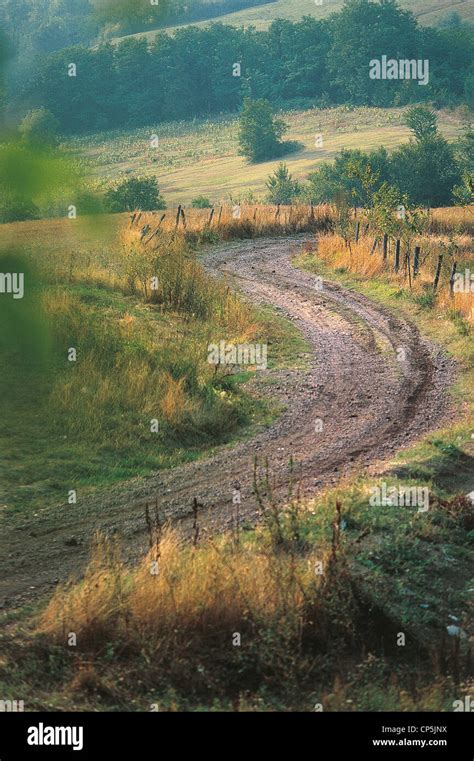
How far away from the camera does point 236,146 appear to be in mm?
79688

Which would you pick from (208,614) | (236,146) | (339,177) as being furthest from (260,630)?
(236,146)

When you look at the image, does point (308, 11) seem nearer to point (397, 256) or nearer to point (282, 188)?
point (282, 188)

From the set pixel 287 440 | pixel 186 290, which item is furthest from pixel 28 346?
pixel 186 290

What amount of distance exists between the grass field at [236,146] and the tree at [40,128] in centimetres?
5224

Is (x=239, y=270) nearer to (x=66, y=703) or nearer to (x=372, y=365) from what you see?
(x=372, y=365)

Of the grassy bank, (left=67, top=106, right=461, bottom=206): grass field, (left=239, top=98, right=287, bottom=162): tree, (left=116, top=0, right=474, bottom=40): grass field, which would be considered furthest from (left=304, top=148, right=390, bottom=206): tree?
the grassy bank

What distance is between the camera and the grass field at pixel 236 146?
2478 inches

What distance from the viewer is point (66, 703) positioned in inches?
204

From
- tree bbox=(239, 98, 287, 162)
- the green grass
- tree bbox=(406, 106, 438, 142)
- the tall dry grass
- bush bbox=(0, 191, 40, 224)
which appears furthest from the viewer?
tree bbox=(239, 98, 287, 162)

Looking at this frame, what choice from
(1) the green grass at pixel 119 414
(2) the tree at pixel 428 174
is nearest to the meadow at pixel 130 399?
(1) the green grass at pixel 119 414

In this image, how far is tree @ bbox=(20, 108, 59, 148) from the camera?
1894mm

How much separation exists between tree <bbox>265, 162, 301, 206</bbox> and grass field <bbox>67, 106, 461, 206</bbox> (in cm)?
86

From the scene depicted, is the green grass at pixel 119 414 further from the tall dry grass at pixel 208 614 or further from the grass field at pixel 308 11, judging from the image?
the grass field at pixel 308 11

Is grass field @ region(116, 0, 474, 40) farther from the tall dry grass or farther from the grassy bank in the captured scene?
the tall dry grass
